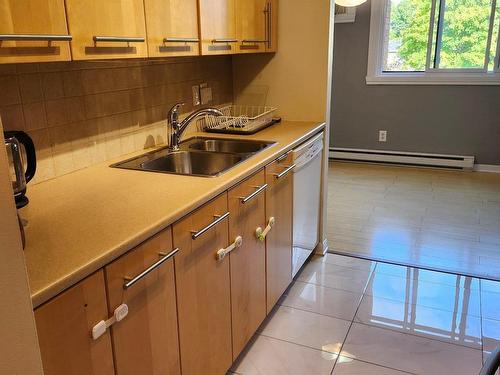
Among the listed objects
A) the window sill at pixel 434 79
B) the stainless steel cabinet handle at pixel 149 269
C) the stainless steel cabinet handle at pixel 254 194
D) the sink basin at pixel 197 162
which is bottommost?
the stainless steel cabinet handle at pixel 149 269

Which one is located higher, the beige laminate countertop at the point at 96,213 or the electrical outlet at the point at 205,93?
the electrical outlet at the point at 205,93

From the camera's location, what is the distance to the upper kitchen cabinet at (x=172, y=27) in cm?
165

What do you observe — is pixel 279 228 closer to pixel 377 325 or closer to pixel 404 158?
pixel 377 325

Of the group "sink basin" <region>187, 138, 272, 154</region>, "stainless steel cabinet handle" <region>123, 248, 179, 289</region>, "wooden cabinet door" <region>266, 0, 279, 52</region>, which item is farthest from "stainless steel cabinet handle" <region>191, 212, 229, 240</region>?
"wooden cabinet door" <region>266, 0, 279, 52</region>

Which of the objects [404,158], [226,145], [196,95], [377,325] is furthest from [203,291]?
[404,158]

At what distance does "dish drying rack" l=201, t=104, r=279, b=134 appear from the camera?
99.9 inches

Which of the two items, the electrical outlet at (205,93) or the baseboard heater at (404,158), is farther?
the baseboard heater at (404,158)

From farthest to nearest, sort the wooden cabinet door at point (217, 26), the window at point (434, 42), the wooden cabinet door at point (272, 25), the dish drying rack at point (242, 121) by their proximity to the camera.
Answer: the window at point (434, 42)
the wooden cabinet door at point (272, 25)
the dish drying rack at point (242, 121)
the wooden cabinet door at point (217, 26)

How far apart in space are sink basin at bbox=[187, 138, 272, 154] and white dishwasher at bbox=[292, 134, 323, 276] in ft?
0.70

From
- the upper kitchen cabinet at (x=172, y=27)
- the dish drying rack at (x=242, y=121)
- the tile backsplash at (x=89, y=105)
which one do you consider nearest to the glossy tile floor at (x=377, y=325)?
the dish drying rack at (x=242, y=121)

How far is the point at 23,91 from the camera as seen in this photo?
1.53 m

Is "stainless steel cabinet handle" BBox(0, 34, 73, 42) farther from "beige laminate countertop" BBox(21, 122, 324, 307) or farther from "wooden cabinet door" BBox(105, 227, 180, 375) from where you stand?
"wooden cabinet door" BBox(105, 227, 180, 375)

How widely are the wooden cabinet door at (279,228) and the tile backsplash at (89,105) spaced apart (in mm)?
631

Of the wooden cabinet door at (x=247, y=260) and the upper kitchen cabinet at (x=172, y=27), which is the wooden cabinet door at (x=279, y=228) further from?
the upper kitchen cabinet at (x=172, y=27)
